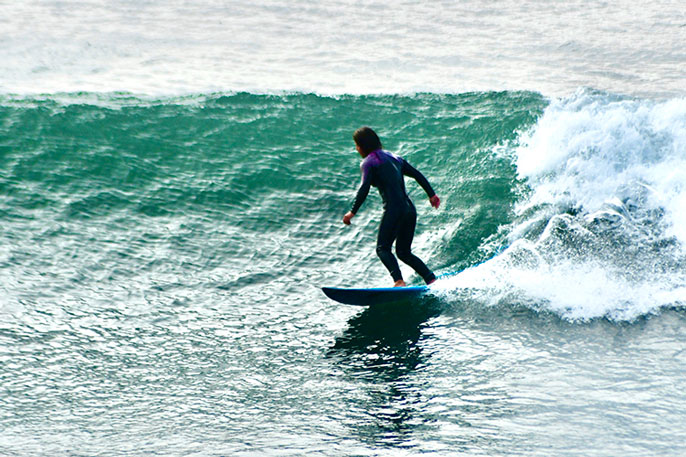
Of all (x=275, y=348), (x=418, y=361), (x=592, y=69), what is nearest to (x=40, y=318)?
(x=275, y=348)

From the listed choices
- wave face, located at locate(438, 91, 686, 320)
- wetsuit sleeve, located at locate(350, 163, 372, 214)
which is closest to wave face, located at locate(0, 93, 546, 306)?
wave face, located at locate(438, 91, 686, 320)

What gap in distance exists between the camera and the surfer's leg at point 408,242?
7535 millimetres

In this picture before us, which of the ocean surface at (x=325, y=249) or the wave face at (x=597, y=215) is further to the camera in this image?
the wave face at (x=597, y=215)

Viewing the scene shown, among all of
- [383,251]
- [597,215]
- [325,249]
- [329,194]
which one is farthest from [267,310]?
[597,215]

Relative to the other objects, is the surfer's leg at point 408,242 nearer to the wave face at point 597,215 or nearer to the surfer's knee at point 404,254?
the surfer's knee at point 404,254

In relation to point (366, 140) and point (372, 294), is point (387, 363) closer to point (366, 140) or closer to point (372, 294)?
point (372, 294)

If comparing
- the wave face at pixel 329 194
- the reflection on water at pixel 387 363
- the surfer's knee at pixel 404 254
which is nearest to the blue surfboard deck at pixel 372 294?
the reflection on water at pixel 387 363

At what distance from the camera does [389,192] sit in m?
7.45

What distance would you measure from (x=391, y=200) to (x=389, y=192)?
0.08 metres

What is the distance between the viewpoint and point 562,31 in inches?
765

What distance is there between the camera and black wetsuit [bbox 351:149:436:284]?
7.42 metres

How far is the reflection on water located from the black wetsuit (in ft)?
→ 1.44

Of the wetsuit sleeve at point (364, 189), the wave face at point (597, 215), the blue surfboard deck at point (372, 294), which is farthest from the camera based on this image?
the wave face at point (597, 215)

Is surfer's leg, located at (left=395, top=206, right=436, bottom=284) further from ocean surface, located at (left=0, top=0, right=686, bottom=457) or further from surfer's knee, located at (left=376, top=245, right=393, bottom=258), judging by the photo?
ocean surface, located at (left=0, top=0, right=686, bottom=457)
